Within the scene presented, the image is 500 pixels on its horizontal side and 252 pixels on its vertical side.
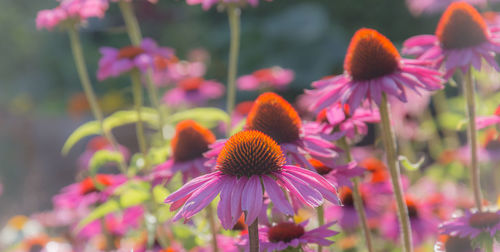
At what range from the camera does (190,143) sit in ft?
3.91

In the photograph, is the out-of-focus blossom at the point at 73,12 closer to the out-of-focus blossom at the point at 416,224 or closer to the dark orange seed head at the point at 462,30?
the dark orange seed head at the point at 462,30

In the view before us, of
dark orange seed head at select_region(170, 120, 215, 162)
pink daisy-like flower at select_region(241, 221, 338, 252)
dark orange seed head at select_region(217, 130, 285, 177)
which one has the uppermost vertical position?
dark orange seed head at select_region(170, 120, 215, 162)

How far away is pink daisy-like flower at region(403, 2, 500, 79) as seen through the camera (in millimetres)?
1071

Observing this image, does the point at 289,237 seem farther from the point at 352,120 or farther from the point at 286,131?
the point at 352,120

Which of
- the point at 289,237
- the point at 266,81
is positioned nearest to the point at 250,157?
the point at 289,237

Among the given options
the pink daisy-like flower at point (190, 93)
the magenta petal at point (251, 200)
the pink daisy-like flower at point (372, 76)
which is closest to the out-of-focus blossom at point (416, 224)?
the pink daisy-like flower at point (372, 76)

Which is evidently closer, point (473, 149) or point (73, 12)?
point (473, 149)

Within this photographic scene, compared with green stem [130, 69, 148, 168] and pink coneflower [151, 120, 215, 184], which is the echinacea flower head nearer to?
pink coneflower [151, 120, 215, 184]

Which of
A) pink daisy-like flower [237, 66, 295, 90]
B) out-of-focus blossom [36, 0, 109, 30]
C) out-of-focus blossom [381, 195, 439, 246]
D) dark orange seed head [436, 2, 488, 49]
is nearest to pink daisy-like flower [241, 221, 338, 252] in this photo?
dark orange seed head [436, 2, 488, 49]

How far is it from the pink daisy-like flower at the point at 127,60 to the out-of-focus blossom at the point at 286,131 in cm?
61

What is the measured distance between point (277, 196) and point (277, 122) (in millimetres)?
293

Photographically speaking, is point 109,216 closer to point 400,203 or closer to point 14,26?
point 400,203

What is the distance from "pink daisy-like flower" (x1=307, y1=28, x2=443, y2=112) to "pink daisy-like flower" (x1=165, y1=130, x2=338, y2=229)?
23 centimetres

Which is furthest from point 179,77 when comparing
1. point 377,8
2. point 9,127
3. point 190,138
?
point 377,8
